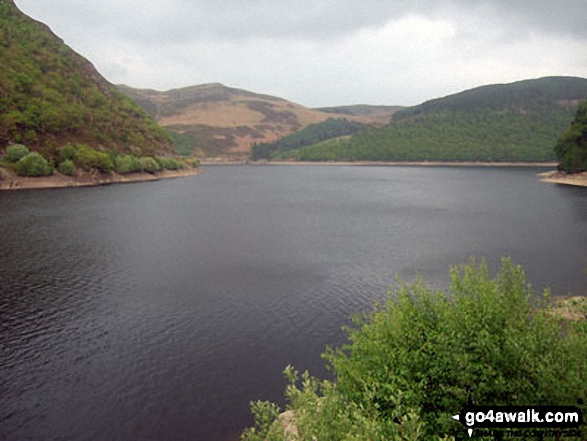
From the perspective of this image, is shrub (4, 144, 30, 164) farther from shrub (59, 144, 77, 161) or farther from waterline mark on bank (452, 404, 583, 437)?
waterline mark on bank (452, 404, 583, 437)

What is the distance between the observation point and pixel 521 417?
1542 cm

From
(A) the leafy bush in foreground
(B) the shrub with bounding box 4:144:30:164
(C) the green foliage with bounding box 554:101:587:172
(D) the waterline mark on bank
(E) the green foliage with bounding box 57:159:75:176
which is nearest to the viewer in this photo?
(D) the waterline mark on bank

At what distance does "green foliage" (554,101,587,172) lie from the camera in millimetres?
154625

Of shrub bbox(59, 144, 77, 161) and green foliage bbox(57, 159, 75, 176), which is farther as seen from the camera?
shrub bbox(59, 144, 77, 161)

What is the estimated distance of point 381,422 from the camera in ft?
54.1

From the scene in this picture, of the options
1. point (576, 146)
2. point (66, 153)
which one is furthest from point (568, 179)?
point (66, 153)

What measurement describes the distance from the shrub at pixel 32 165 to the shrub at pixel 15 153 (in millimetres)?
2835

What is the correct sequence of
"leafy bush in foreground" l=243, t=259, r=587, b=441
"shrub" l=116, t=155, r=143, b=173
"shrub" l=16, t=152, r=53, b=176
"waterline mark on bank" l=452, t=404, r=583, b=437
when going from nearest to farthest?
"waterline mark on bank" l=452, t=404, r=583, b=437, "leafy bush in foreground" l=243, t=259, r=587, b=441, "shrub" l=16, t=152, r=53, b=176, "shrub" l=116, t=155, r=143, b=173

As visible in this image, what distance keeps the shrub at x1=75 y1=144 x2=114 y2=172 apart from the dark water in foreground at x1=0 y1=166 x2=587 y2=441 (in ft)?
167

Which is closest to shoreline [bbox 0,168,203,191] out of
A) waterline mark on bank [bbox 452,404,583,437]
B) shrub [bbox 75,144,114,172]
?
shrub [bbox 75,144,114,172]

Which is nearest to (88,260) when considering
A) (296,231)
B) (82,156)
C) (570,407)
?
(296,231)

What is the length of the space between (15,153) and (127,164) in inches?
1840

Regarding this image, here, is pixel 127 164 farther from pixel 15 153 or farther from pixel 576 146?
pixel 576 146

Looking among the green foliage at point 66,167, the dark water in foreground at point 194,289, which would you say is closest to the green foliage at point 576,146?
the dark water in foreground at point 194,289
